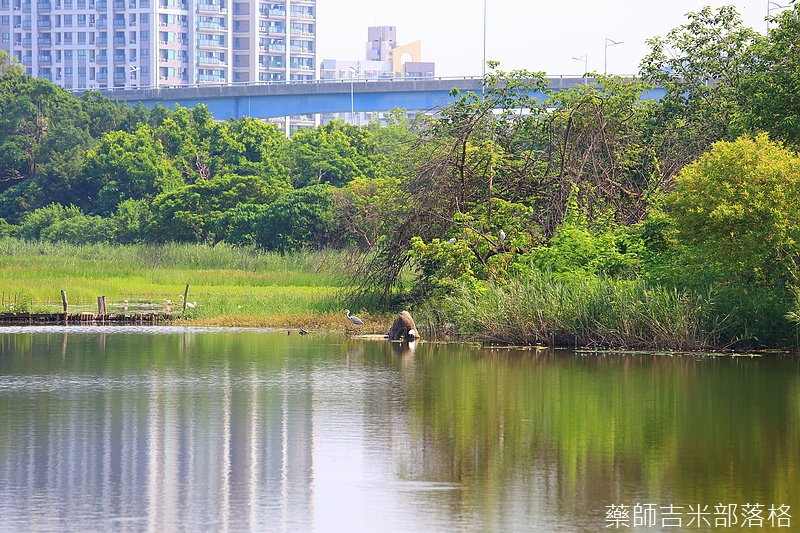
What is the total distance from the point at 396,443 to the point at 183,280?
104 feet

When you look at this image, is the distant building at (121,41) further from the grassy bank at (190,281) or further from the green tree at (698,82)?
the green tree at (698,82)

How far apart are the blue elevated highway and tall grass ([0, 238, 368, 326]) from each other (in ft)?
96.6

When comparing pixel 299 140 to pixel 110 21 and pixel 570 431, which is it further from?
pixel 110 21

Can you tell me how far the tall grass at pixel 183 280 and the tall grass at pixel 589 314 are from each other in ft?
20.3

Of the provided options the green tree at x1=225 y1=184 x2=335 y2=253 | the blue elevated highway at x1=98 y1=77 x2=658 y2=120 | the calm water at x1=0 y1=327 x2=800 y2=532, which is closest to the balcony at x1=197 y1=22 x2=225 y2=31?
the blue elevated highway at x1=98 y1=77 x2=658 y2=120

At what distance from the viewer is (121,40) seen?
14188 centimetres

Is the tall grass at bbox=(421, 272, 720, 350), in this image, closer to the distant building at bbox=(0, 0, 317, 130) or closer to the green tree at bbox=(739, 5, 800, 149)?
the green tree at bbox=(739, 5, 800, 149)

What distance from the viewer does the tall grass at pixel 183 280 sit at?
36.6 m

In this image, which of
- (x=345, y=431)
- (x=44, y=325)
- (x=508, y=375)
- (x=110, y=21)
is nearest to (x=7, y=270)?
(x=44, y=325)

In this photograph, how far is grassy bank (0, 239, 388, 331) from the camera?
36.2 meters

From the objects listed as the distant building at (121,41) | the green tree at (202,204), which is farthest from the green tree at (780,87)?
the distant building at (121,41)

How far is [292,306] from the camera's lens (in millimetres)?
36875

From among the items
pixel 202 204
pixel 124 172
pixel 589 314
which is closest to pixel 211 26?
pixel 124 172

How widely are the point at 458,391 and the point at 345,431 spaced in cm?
450
